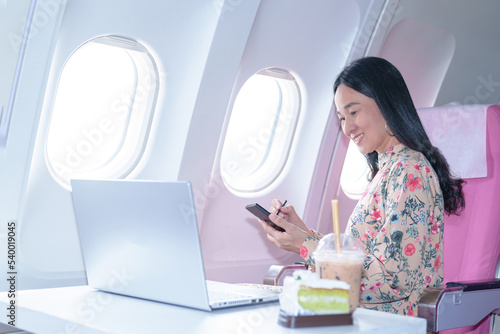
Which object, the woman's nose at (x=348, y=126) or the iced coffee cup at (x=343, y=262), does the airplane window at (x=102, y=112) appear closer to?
the woman's nose at (x=348, y=126)

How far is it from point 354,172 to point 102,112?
7.23 ft

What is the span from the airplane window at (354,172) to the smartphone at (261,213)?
8.76 feet

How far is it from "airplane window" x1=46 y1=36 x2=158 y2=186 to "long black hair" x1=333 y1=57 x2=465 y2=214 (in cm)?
139

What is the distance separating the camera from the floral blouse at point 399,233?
6.97ft

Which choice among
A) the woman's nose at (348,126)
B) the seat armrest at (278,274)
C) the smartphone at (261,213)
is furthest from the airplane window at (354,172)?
the smartphone at (261,213)

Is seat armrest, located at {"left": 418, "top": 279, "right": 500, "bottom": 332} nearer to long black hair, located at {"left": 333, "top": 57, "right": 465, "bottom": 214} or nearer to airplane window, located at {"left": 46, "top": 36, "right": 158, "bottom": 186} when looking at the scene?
long black hair, located at {"left": 333, "top": 57, "right": 465, "bottom": 214}

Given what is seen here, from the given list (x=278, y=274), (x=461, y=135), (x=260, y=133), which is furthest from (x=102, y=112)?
(x=461, y=135)

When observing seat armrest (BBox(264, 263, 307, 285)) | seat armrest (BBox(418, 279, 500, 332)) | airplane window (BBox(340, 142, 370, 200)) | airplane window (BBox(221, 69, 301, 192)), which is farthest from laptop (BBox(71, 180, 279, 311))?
airplane window (BBox(340, 142, 370, 200))

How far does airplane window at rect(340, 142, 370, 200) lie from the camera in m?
4.94

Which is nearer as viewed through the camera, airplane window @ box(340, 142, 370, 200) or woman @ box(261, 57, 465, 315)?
woman @ box(261, 57, 465, 315)

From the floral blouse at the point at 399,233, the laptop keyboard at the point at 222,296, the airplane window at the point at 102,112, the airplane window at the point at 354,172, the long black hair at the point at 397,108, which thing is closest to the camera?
the laptop keyboard at the point at 222,296

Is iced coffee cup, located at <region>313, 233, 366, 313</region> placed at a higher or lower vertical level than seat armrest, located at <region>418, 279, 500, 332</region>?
higher

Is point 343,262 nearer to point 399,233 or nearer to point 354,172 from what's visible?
point 399,233

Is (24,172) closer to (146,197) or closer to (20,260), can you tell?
(20,260)
